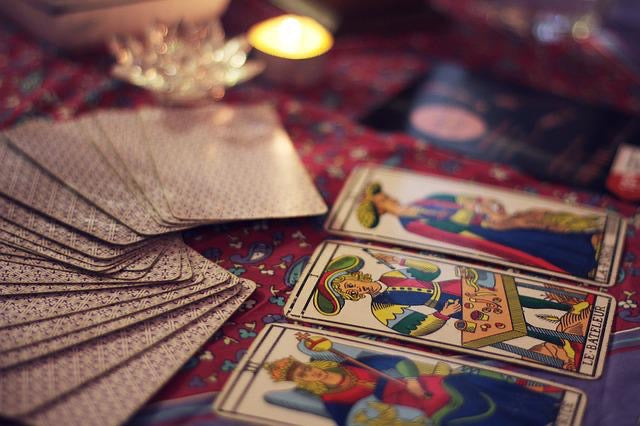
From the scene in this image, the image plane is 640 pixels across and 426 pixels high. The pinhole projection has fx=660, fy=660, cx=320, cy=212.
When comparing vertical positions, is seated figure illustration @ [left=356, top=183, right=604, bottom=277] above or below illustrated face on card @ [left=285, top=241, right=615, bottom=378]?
above

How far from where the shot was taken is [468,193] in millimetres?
1259

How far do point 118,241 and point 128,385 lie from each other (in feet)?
0.91

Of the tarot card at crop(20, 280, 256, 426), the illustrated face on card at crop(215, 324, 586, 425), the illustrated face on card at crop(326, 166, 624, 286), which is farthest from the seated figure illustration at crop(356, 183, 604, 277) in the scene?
the tarot card at crop(20, 280, 256, 426)

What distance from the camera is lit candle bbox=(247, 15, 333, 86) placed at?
155cm

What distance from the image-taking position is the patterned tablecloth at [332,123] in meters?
0.90

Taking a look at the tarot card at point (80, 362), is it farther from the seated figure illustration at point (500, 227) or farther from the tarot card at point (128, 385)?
the seated figure illustration at point (500, 227)

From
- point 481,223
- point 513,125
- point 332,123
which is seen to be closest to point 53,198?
point 332,123

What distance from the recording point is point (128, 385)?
0.83m

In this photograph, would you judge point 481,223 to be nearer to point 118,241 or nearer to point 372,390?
point 372,390

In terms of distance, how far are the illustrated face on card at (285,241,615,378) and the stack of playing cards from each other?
13cm

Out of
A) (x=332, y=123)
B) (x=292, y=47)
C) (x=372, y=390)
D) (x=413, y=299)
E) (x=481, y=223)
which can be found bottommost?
(x=372, y=390)

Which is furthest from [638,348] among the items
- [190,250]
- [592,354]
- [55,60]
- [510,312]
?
[55,60]

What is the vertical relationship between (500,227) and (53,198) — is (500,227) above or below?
above

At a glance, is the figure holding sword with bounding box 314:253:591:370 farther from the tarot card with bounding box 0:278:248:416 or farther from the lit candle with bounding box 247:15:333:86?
the lit candle with bounding box 247:15:333:86
